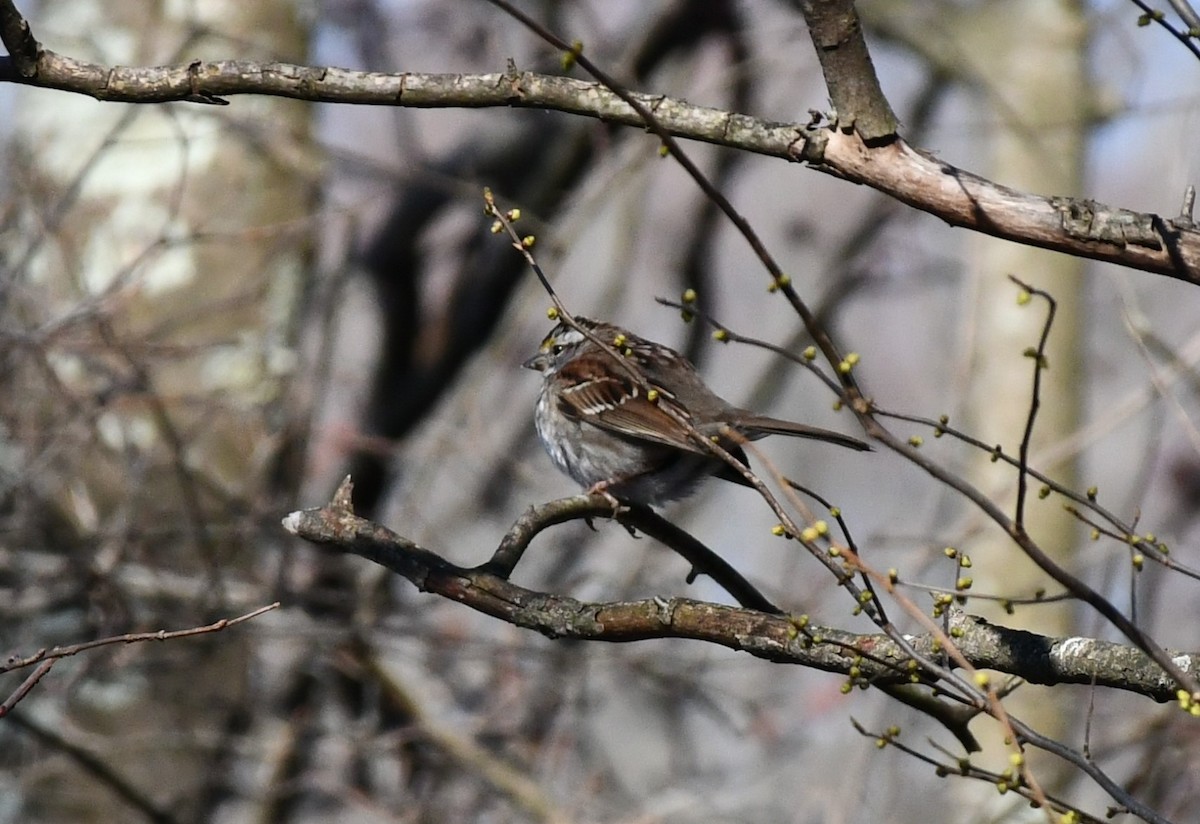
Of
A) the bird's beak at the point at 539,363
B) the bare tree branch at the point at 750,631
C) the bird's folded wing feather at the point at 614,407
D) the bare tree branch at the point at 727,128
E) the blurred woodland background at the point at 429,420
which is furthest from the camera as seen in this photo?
the blurred woodland background at the point at 429,420

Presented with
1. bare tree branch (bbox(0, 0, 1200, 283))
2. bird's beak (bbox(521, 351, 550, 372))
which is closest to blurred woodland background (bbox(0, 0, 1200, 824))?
bird's beak (bbox(521, 351, 550, 372))

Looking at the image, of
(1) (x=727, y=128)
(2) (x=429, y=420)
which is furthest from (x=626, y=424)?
(2) (x=429, y=420)

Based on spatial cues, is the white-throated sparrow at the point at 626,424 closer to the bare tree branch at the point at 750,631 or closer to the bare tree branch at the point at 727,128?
the bare tree branch at the point at 750,631

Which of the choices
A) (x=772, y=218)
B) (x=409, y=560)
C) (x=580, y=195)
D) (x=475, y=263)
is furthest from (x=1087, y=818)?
(x=772, y=218)

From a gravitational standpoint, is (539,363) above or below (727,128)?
above

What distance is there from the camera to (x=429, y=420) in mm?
7434

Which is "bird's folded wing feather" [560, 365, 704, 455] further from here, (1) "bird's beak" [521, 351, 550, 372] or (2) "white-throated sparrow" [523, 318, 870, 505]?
(1) "bird's beak" [521, 351, 550, 372]

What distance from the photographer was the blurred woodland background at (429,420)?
4.98 m

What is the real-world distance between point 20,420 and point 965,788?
406cm

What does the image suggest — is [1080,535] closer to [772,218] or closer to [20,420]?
[20,420]

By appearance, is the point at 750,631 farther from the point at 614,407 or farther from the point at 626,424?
the point at 614,407

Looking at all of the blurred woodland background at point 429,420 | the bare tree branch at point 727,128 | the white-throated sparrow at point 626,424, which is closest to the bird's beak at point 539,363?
the white-throated sparrow at point 626,424

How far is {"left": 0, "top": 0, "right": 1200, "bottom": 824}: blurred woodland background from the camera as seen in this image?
4.98 m

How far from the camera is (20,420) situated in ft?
15.6
